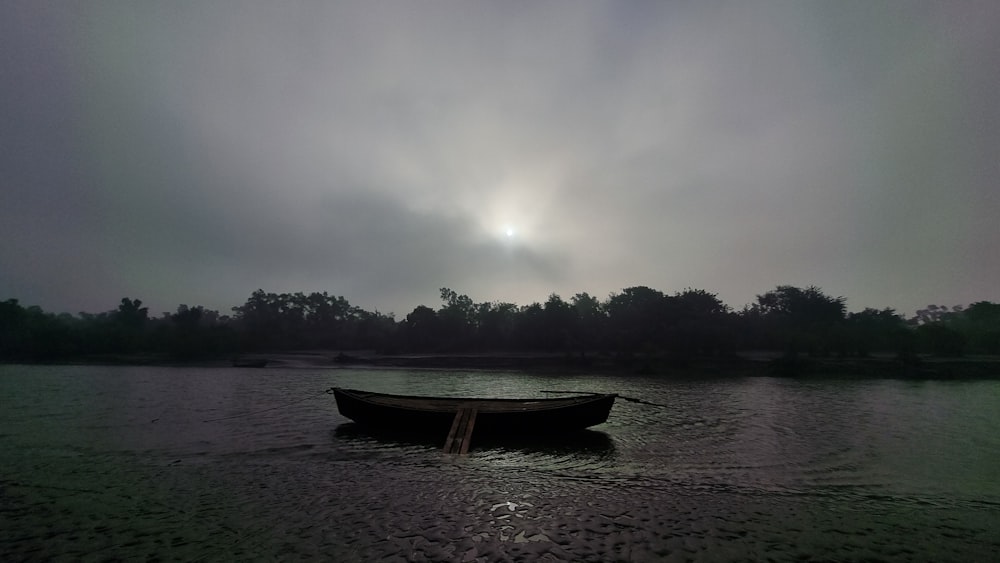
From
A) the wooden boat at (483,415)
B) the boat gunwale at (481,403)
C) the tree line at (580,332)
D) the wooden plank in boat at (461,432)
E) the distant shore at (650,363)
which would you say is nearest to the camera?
the wooden plank in boat at (461,432)

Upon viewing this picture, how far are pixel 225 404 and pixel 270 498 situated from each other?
23.5 meters

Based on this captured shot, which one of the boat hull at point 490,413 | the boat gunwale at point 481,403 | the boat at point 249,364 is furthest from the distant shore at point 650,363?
the boat hull at point 490,413

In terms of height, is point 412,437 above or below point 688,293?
below

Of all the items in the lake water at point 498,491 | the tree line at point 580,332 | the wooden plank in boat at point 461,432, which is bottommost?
the lake water at point 498,491

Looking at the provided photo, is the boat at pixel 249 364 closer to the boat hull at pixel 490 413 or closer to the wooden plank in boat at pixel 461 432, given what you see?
the boat hull at pixel 490 413

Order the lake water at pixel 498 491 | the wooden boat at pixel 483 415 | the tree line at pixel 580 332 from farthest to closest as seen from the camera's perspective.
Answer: the tree line at pixel 580 332 < the wooden boat at pixel 483 415 < the lake water at pixel 498 491

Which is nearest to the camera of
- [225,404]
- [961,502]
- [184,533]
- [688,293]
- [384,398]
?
[184,533]

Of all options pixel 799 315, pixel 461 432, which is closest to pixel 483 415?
pixel 461 432

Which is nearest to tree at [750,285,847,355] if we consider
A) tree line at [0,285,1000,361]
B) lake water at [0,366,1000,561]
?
tree line at [0,285,1000,361]

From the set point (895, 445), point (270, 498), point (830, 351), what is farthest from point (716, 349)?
point (270, 498)

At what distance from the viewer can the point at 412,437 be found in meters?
19.2

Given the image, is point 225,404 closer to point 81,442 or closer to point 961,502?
point 81,442

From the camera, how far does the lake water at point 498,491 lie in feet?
26.9

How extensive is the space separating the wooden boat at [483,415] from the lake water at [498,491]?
0.97m
